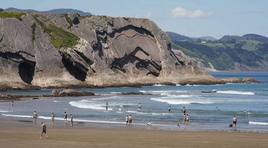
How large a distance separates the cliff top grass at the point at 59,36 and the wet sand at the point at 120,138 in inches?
2920

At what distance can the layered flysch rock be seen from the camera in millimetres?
105750

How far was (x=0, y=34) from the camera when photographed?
10544 centimetres

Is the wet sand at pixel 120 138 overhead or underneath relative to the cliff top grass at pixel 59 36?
underneath

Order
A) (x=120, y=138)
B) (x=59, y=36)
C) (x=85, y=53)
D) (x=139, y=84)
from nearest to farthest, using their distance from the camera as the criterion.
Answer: (x=120, y=138) → (x=85, y=53) → (x=59, y=36) → (x=139, y=84)

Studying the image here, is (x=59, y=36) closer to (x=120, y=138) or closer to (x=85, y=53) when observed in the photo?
(x=85, y=53)

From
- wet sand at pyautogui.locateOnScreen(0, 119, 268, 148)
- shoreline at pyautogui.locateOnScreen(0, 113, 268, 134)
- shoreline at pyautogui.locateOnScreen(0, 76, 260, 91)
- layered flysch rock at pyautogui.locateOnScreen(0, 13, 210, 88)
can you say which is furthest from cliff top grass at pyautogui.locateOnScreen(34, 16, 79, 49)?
wet sand at pyautogui.locateOnScreen(0, 119, 268, 148)

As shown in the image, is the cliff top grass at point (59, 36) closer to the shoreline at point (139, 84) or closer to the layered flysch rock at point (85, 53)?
the layered flysch rock at point (85, 53)

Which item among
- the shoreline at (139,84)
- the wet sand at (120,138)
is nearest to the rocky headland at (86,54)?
the shoreline at (139,84)

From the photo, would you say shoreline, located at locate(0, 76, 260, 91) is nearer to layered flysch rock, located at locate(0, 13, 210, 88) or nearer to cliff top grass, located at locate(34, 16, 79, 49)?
layered flysch rock, located at locate(0, 13, 210, 88)

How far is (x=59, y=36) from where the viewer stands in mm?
117375

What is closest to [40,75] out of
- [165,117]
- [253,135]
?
[165,117]

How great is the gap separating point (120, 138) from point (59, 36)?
85690 millimetres

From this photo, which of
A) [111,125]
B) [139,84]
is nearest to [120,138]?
[111,125]

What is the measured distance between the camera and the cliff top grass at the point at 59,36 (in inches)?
4501
